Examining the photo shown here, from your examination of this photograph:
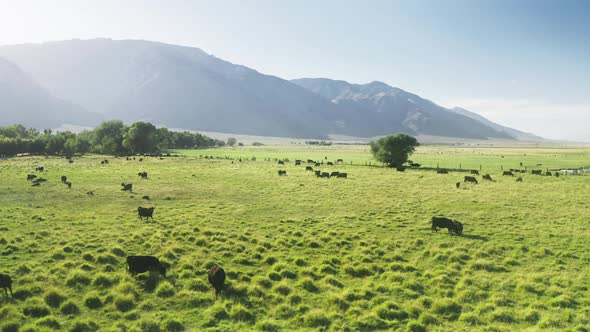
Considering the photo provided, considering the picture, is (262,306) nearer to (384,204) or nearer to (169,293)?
(169,293)

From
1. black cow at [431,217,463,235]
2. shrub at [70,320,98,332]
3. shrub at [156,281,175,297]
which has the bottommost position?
shrub at [70,320,98,332]

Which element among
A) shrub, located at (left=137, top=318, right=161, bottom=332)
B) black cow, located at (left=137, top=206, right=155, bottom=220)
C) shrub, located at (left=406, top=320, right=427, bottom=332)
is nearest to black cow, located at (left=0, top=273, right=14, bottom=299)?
shrub, located at (left=137, top=318, right=161, bottom=332)

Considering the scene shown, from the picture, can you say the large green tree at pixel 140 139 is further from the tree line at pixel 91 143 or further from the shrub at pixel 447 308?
the shrub at pixel 447 308

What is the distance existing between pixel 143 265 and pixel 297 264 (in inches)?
316

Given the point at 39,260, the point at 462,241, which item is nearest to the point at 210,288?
the point at 39,260

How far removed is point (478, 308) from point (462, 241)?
10578 mm

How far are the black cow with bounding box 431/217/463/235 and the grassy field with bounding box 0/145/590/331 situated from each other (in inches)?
21.3

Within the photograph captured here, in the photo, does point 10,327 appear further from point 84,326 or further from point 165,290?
point 165,290

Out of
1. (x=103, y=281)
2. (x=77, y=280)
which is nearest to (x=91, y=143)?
(x=77, y=280)

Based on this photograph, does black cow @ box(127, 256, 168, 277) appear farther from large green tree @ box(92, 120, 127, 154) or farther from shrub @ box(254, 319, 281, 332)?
large green tree @ box(92, 120, 127, 154)

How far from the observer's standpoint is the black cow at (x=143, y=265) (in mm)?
17625

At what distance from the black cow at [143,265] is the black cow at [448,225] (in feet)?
64.8

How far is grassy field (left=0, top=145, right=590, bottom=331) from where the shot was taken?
550 inches

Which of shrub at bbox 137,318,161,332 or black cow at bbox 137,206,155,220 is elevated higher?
black cow at bbox 137,206,155,220
